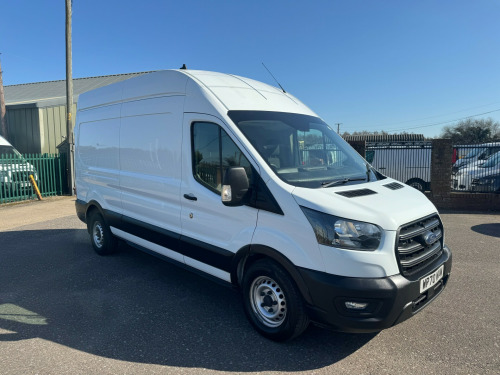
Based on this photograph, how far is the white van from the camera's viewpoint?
9.40 feet

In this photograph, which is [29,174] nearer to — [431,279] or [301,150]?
[301,150]

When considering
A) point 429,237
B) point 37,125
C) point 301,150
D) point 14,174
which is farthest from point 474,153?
point 37,125

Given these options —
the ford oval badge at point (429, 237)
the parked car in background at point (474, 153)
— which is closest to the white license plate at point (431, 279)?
the ford oval badge at point (429, 237)

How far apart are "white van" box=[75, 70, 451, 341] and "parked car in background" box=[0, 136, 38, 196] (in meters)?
8.62

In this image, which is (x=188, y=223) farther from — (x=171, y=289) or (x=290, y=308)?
(x=290, y=308)

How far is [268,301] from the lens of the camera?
338 centimetres

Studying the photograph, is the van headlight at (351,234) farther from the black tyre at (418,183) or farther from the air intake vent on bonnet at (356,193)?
the black tyre at (418,183)

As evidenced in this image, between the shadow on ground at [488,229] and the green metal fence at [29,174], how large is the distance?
13125mm

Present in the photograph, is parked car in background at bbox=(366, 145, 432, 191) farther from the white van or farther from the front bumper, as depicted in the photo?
the front bumper

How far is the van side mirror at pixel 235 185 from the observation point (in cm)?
315

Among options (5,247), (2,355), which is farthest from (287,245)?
(5,247)

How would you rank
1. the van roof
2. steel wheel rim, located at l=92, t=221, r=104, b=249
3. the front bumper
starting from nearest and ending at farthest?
the front bumper
the van roof
steel wheel rim, located at l=92, t=221, r=104, b=249

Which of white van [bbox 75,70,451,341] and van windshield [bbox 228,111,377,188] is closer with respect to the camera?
white van [bbox 75,70,451,341]

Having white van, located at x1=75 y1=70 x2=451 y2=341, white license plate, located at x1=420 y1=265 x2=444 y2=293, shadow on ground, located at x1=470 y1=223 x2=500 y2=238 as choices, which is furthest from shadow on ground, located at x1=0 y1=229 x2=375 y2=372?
shadow on ground, located at x1=470 y1=223 x2=500 y2=238
